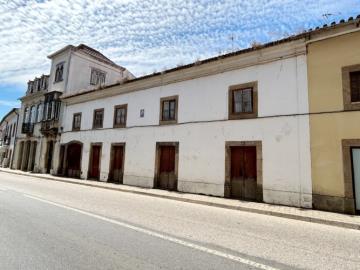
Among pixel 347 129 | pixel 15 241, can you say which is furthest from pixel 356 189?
pixel 15 241

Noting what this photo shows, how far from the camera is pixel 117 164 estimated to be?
16875 millimetres

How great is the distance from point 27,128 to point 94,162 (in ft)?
43.6

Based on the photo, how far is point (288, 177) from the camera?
995 centimetres

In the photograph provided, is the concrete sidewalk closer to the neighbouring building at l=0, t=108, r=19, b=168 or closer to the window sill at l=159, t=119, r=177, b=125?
the window sill at l=159, t=119, r=177, b=125

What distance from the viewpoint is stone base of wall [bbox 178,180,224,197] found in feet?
38.6

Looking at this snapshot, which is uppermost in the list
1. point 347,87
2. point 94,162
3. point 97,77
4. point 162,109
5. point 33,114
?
point 97,77

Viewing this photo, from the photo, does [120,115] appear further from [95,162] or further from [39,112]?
[39,112]

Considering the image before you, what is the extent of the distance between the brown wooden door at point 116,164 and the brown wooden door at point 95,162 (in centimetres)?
160

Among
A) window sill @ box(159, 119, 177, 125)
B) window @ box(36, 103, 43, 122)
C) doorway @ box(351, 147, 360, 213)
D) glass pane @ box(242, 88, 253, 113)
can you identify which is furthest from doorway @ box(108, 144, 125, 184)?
window @ box(36, 103, 43, 122)

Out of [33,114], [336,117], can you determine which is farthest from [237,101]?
[33,114]

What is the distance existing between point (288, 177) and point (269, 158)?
102cm

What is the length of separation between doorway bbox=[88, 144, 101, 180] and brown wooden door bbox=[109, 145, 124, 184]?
1.55 meters

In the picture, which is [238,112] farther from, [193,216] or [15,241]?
[15,241]

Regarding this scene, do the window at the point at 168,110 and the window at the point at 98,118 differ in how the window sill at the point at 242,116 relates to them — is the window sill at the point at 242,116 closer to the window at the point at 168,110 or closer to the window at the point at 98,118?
the window at the point at 168,110
